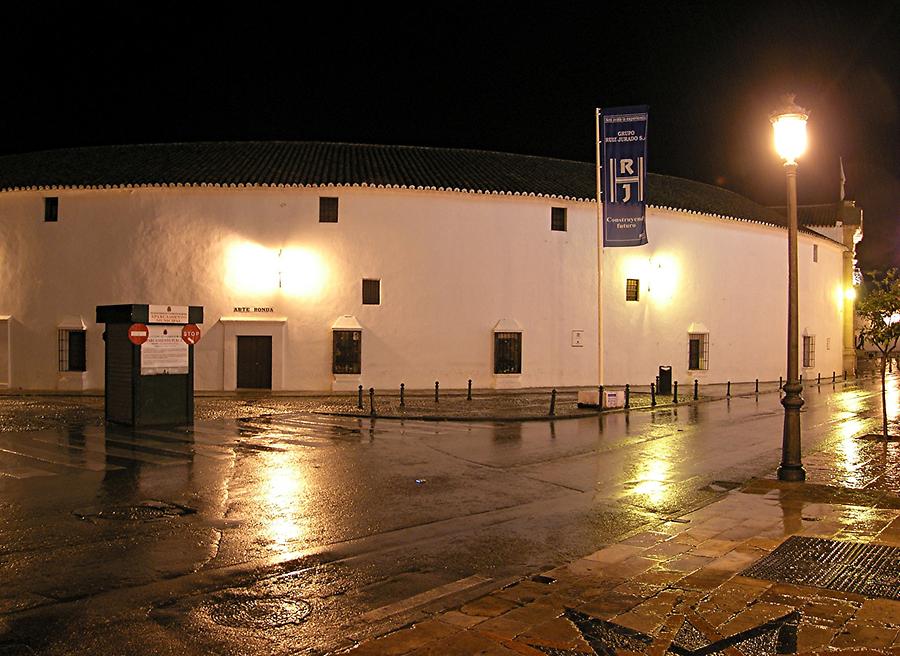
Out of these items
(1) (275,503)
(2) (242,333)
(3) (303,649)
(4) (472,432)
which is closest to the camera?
(3) (303,649)

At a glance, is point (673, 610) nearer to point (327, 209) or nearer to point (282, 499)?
point (282, 499)

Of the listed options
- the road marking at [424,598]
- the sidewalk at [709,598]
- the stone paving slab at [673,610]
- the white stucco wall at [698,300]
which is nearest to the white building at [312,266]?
→ the white stucco wall at [698,300]

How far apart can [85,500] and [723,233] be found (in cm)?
3376

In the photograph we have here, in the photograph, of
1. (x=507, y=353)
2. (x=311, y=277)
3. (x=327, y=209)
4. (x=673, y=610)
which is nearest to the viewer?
(x=673, y=610)

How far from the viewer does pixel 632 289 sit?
3572 cm

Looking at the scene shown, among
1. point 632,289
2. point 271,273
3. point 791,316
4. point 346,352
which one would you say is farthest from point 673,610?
point 632,289

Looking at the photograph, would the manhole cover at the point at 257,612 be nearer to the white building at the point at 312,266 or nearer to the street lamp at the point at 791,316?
the street lamp at the point at 791,316

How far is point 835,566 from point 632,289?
2925 cm

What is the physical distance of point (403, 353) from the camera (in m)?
31.4

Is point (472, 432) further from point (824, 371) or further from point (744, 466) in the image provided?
point (824, 371)

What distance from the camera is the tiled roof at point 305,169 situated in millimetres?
31000

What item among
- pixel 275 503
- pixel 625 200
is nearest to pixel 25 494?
pixel 275 503

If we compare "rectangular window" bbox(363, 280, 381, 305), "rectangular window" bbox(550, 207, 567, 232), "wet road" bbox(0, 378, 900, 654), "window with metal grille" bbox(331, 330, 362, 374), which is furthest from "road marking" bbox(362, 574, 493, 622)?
"rectangular window" bbox(550, 207, 567, 232)

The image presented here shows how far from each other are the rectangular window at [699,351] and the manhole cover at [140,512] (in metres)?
31.0
